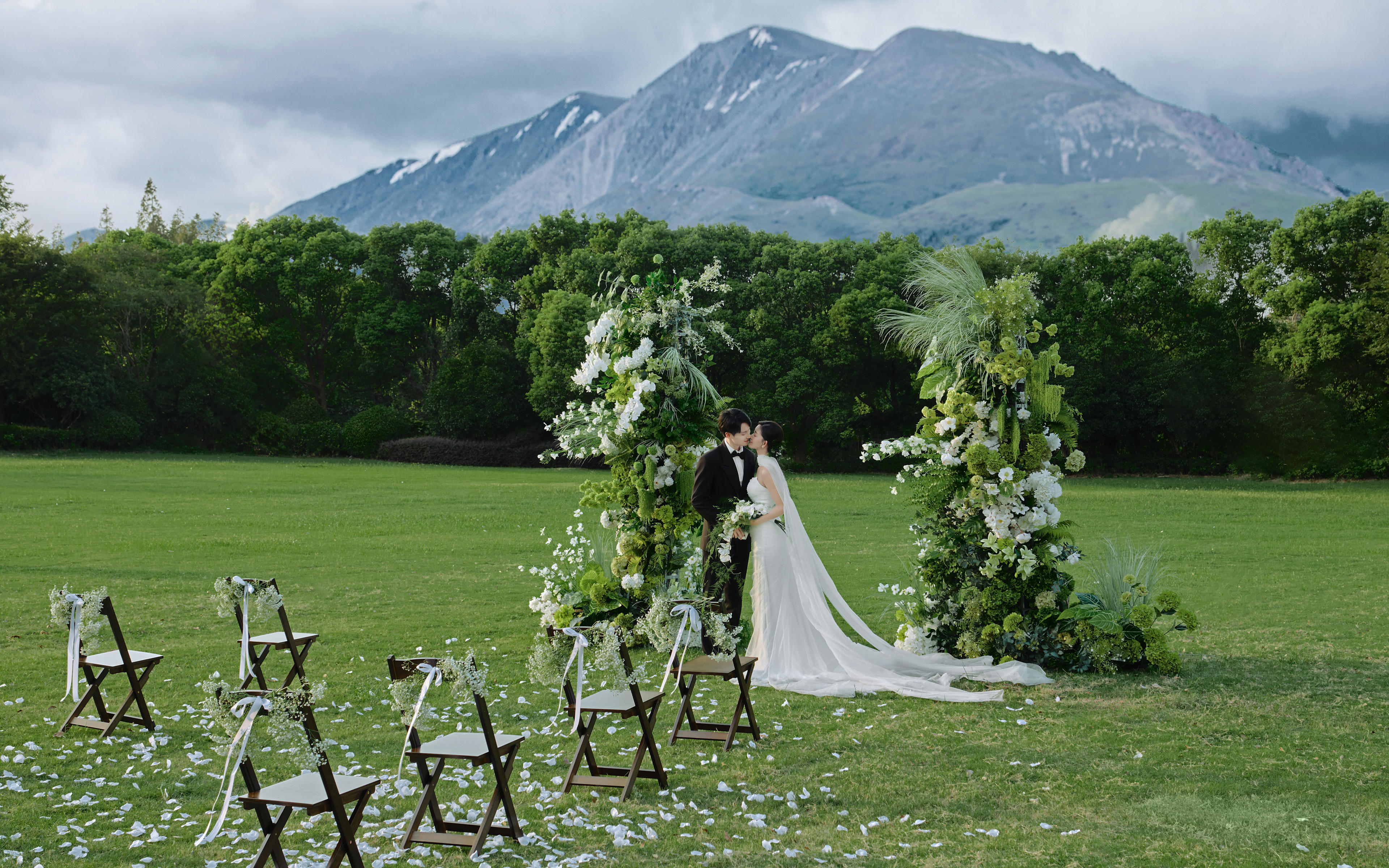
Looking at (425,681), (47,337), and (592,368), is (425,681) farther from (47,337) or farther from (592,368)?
(47,337)

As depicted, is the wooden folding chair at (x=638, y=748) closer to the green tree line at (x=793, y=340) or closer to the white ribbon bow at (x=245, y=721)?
the white ribbon bow at (x=245, y=721)

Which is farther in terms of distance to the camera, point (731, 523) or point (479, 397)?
point (479, 397)

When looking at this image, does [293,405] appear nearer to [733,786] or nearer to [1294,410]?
[1294,410]

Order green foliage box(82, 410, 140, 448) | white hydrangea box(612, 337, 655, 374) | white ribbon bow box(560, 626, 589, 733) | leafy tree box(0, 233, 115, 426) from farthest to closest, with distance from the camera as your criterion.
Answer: green foliage box(82, 410, 140, 448) < leafy tree box(0, 233, 115, 426) < white hydrangea box(612, 337, 655, 374) < white ribbon bow box(560, 626, 589, 733)

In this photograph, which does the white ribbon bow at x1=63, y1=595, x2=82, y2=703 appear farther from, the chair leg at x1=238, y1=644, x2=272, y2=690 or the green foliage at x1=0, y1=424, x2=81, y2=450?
the green foliage at x1=0, y1=424, x2=81, y2=450

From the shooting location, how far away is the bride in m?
10.1

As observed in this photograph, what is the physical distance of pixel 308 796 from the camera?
486 centimetres

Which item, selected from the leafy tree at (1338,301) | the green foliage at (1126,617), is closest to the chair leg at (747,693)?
the green foliage at (1126,617)

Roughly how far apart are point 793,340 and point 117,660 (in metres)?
43.1

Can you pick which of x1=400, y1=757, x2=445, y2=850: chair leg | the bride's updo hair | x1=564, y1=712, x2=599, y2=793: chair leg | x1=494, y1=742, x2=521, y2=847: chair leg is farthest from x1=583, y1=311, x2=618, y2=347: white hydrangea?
x1=400, y1=757, x2=445, y2=850: chair leg

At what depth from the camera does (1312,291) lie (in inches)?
1802

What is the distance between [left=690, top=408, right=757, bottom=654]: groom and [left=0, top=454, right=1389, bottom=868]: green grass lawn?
56.4 inches

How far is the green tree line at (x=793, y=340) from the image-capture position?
4600cm

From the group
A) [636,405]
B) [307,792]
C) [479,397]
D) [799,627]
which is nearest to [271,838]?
[307,792]
